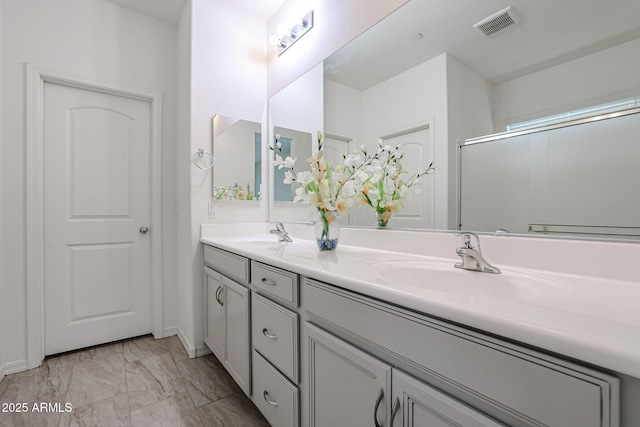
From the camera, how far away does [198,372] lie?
5.86 ft

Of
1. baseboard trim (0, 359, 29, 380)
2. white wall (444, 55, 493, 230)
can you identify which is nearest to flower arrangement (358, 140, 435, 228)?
white wall (444, 55, 493, 230)

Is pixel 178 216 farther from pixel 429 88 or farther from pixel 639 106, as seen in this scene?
pixel 639 106

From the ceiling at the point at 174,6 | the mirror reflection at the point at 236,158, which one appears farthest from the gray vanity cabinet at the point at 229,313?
the ceiling at the point at 174,6

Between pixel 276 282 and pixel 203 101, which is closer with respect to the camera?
pixel 276 282

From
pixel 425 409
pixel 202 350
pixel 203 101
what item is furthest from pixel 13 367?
pixel 425 409

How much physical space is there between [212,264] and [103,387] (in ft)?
2.92

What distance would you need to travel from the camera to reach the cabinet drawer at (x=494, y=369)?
1.28 feet

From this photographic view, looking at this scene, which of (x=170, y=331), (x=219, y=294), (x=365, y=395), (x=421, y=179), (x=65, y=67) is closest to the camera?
(x=365, y=395)

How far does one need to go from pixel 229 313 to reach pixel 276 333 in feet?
1.77

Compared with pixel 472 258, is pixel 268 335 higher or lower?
lower

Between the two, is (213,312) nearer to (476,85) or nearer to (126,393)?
(126,393)

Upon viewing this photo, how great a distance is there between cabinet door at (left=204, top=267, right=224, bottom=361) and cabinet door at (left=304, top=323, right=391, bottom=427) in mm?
895

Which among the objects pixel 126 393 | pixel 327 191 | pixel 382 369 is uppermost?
pixel 327 191

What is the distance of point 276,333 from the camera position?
3.65 ft
